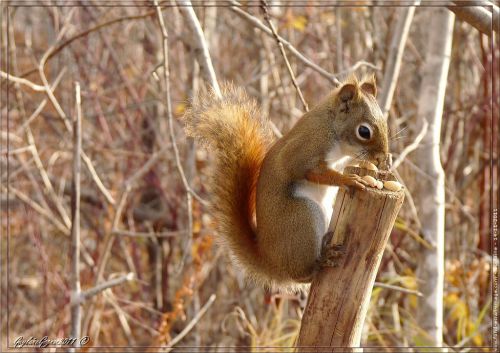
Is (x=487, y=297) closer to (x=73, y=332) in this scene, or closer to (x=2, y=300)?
(x=73, y=332)

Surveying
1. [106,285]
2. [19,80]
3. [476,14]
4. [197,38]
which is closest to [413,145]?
[476,14]

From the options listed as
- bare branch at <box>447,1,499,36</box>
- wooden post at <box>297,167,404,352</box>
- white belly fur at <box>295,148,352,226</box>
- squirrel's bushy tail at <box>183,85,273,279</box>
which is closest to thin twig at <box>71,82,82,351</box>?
squirrel's bushy tail at <box>183,85,273,279</box>

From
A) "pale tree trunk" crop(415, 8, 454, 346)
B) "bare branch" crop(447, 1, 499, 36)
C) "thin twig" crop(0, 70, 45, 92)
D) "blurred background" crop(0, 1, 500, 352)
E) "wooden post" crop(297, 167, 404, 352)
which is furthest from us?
"blurred background" crop(0, 1, 500, 352)

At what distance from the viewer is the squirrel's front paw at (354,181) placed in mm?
1636

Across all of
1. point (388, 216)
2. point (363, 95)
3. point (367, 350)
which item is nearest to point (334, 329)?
point (388, 216)

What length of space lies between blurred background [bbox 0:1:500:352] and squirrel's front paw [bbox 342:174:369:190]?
1.27 meters

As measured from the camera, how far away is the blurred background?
126 inches

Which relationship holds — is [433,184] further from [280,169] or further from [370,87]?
[280,169]

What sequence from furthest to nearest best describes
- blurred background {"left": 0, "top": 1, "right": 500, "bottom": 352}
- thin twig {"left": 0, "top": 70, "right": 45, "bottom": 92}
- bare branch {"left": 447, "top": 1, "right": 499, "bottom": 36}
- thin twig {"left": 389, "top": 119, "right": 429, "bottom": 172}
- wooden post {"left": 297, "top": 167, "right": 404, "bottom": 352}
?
1. blurred background {"left": 0, "top": 1, "right": 500, "bottom": 352}
2. thin twig {"left": 389, "top": 119, "right": 429, "bottom": 172}
3. thin twig {"left": 0, "top": 70, "right": 45, "bottom": 92}
4. bare branch {"left": 447, "top": 1, "right": 499, "bottom": 36}
5. wooden post {"left": 297, "top": 167, "right": 404, "bottom": 352}

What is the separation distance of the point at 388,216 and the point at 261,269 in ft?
1.64

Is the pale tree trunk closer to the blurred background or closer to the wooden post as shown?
the blurred background

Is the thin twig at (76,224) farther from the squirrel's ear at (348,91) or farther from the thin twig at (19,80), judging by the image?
the squirrel's ear at (348,91)

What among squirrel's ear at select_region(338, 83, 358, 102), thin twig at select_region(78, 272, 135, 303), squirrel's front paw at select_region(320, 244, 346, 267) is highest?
squirrel's ear at select_region(338, 83, 358, 102)

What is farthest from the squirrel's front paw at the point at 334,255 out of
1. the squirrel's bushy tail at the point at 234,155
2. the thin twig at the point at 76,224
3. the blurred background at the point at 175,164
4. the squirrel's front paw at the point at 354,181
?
the blurred background at the point at 175,164
